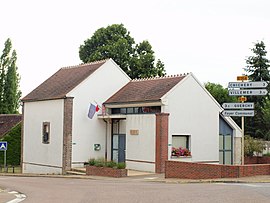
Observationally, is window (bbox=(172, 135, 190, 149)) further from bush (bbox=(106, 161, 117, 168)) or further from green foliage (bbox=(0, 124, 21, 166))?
green foliage (bbox=(0, 124, 21, 166))

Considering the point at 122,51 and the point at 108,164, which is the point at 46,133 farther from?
the point at 122,51

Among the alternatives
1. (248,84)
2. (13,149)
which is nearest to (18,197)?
(248,84)

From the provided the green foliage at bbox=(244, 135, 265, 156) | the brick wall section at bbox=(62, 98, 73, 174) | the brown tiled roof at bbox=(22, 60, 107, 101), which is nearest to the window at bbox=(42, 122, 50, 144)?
the brown tiled roof at bbox=(22, 60, 107, 101)

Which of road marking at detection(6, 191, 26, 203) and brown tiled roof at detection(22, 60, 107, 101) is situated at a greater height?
brown tiled roof at detection(22, 60, 107, 101)

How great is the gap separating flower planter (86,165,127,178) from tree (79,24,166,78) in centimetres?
2447

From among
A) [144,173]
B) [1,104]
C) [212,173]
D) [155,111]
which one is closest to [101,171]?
[144,173]

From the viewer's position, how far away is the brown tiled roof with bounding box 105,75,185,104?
113 ft

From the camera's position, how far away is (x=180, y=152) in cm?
3419

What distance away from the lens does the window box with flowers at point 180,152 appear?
33.9m

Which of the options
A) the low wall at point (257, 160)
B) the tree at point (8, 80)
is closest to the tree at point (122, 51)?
the tree at point (8, 80)

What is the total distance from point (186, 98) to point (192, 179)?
8.43 m

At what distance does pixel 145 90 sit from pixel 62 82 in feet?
24.8

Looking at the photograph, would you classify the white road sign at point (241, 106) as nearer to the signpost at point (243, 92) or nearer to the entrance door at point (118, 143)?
the signpost at point (243, 92)

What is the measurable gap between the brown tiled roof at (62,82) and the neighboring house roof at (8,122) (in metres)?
6.73
